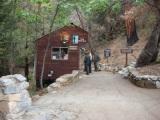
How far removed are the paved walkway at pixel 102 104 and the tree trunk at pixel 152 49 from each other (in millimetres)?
6789

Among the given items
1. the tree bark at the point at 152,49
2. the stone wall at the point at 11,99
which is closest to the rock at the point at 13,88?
the stone wall at the point at 11,99

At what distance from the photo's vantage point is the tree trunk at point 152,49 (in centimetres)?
2352

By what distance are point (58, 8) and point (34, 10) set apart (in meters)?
5.56

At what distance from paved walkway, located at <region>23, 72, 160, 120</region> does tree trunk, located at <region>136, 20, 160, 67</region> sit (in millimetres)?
6789

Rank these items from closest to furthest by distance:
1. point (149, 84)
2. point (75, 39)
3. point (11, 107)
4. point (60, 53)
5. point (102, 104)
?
point (11, 107) → point (102, 104) → point (149, 84) → point (75, 39) → point (60, 53)

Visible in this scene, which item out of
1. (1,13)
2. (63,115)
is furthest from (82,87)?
(63,115)

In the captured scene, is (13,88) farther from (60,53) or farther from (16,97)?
(60,53)

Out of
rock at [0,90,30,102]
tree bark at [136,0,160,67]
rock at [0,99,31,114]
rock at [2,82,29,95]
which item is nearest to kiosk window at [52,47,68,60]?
tree bark at [136,0,160,67]

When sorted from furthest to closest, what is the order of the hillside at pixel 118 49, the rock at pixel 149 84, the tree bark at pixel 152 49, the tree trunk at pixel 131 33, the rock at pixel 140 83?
the tree trunk at pixel 131 33
the hillside at pixel 118 49
the tree bark at pixel 152 49
the rock at pixel 140 83
the rock at pixel 149 84

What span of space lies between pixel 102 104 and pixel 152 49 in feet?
37.8

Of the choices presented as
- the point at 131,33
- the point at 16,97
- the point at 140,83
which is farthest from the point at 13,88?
the point at 131,33

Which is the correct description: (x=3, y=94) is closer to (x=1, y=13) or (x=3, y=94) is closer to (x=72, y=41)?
(x=1, y=13)

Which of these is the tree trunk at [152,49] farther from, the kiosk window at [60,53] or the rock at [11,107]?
the rock at [11,107]

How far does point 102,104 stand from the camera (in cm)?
1319
